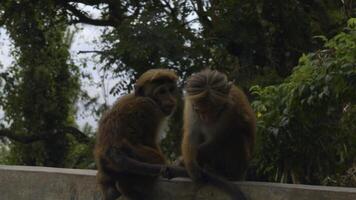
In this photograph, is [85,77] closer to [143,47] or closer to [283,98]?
[143,47]

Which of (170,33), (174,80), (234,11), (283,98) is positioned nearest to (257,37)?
(234,11)

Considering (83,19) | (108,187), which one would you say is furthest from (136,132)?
(83,19)

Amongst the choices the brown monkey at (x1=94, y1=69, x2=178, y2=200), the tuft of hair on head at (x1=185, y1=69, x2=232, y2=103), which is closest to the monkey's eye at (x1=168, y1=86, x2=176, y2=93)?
the brown monkey at (x1=94, y1=69, x2=178, y2=200)

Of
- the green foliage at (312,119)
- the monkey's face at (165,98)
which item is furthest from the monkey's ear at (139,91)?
the green foliage at (312,119)

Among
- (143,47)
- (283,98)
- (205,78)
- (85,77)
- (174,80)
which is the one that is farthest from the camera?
(85,77)

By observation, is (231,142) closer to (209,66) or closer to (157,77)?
(157,77)

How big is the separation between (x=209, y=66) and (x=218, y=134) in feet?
21.5

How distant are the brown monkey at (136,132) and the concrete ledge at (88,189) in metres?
0.22

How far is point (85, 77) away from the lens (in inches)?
664

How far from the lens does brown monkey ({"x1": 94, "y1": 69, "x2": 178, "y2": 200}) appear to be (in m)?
5.27

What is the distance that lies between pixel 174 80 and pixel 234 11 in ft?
19.1

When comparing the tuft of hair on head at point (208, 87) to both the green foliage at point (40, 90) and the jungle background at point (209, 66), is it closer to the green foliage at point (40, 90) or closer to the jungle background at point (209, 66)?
the jungle background at point (209, 66)

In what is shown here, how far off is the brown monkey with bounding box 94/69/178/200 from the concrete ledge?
0.72 feet

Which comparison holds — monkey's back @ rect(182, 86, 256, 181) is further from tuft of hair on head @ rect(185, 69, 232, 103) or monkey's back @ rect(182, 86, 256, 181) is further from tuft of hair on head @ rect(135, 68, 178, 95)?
tuft of hair on head @ rect(135, 68, 178, 95)
